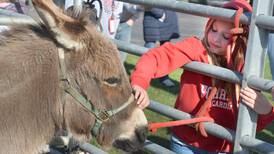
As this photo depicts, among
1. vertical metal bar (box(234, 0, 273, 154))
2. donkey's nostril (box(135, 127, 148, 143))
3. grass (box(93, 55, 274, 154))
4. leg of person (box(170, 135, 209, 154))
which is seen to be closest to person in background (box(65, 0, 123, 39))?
grass (box(93, 55, 274, 154))

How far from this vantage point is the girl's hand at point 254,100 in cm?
327

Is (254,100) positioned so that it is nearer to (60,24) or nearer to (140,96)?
(140,96)

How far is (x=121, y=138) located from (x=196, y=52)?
73 centimetres

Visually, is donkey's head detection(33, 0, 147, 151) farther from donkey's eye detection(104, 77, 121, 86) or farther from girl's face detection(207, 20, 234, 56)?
girl's face detection(207, 20, 234, 56)

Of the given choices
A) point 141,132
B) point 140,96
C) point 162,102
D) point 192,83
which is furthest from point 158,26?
point 141,132

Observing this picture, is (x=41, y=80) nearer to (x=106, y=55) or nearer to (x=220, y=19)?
(x=106, y=55)

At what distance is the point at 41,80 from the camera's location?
3.14 metres

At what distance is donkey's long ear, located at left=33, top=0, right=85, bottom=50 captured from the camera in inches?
115

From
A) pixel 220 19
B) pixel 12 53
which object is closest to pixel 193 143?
pixel 220 19

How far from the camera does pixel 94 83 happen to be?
10.6ft

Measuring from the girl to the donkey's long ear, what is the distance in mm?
575

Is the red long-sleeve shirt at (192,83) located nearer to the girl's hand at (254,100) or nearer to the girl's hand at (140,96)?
the girl's hand at (140,96)

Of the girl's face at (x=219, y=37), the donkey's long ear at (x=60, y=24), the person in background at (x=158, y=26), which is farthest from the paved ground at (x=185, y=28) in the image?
the donkey's long ear at (x=60, y=24)

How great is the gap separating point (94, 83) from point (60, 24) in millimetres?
382
